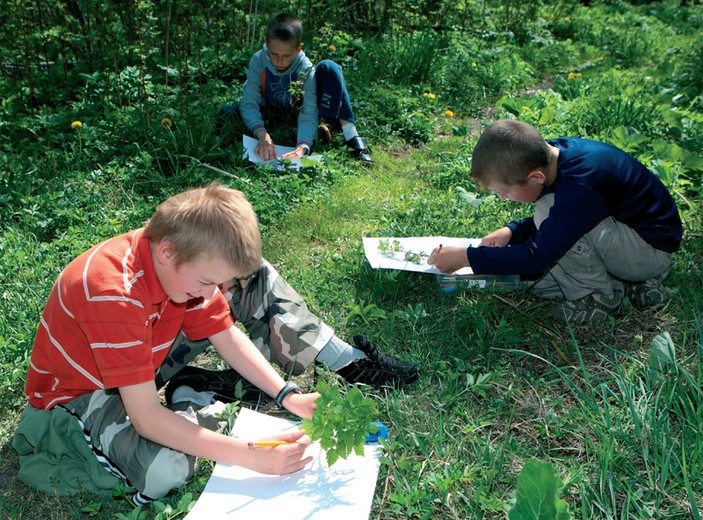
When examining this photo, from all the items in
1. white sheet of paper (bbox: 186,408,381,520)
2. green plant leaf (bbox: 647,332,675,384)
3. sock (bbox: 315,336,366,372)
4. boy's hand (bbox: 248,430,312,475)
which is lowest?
white sheet of paper (bbox: 186,408,381,520)

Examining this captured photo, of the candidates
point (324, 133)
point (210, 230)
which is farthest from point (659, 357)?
point (324, 133)

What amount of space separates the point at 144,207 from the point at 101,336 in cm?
185

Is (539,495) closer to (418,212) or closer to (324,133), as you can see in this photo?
(418,212)

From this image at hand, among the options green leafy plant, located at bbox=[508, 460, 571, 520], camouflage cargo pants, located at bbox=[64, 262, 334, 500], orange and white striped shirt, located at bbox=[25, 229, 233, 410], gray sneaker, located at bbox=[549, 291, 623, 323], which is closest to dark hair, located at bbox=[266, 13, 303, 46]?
camouflage cargo pants, located at bbox=[64, 262, 334, 500]

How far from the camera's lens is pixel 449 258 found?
288 centimetres

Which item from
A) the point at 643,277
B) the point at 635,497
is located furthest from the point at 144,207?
the point at 635,497

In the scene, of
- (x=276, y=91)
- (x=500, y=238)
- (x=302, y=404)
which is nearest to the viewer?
(x=302, y=404)

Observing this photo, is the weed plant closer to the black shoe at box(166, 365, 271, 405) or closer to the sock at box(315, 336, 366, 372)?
the sock at box(315, 336, 366, 372)

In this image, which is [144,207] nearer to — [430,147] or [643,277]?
[430,147]

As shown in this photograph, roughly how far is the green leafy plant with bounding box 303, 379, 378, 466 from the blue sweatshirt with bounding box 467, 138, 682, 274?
1001mm

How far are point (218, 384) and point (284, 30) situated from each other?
8.21 feet

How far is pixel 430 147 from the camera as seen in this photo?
4570mm

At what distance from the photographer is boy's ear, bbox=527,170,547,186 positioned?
2.68 meters

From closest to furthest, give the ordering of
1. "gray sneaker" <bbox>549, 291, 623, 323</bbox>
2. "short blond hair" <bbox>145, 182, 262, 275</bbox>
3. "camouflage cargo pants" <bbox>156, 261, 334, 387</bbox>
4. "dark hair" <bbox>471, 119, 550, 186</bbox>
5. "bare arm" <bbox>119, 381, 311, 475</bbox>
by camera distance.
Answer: "short blond hair" <bbox>145, 182, 262, 275</bbox>, "bare arm" <bbox>119, 381, 311, 475</bbox>, "camouflage cargo pants" <bbox>156, 261, 334, 387</bbox>, "dark hair" <bbox>471, 119, 550, 186</bbox>, "gray sneaker" <bbox>549, 291, 623, 323</bbox>
